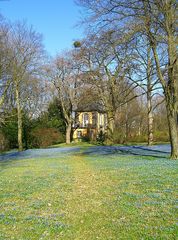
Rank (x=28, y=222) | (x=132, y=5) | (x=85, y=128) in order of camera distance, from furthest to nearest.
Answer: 1. (x=85, y=128)
2. (x=132, y=5)
3. (x=28, y=222)

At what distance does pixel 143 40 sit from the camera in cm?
1684

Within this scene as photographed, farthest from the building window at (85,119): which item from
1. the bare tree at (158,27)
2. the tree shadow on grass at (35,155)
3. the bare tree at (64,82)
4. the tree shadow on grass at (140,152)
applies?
the bare tree at (158,27)

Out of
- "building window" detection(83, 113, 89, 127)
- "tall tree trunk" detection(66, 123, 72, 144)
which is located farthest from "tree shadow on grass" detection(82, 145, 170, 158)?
"building window" detection(83, 113, 89, 127)

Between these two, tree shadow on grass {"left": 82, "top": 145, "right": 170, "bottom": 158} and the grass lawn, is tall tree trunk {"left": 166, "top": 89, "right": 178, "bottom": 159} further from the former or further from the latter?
the grass lawn

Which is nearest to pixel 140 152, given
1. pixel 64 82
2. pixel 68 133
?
pixel 68 133

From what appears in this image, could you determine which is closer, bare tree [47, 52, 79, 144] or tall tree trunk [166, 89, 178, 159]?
tall tree trunk [166, 89, 178, 159]

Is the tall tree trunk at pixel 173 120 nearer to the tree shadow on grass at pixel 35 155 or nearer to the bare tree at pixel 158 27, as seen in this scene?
the bare tree at pixel 158 27

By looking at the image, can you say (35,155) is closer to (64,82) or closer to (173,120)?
(173,120)

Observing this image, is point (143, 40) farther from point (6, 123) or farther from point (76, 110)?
point (76, 110)

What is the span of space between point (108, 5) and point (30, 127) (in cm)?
2744

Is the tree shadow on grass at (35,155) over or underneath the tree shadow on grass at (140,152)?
underneath

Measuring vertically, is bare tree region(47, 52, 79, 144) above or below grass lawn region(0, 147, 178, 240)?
above

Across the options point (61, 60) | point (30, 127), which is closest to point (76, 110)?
point (61, 60)

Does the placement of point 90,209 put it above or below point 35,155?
above
